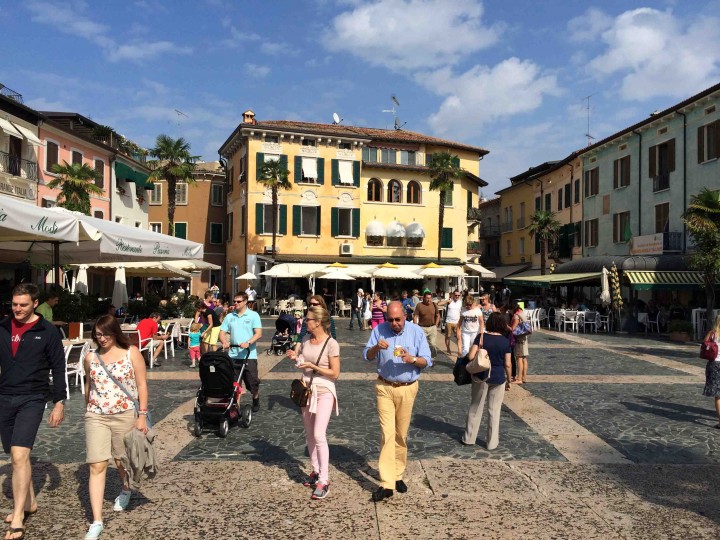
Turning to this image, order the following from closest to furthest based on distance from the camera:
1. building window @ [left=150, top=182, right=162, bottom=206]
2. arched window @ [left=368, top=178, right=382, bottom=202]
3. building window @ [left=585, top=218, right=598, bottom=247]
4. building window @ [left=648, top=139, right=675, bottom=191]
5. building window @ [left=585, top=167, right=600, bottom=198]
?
building window @ [left=648, top=139, right=675, bottom=191] → building window @ [left=585, top=167, right=600, bottom=198] → building window @ [left=585, top=218, right=598, bottom=247] → arched window @ [left=368, top=178, right=382, bottom=202] → building window @ [left=150, top=182, right=162, bottom=206]

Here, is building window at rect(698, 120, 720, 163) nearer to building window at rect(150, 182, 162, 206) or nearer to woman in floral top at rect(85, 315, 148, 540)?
woman in floral top at rect(85, 315, 148, 540)

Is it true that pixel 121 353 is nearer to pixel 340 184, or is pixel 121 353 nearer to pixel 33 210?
pixel 33 210

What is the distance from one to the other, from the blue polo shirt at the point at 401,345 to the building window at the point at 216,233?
38.0 m

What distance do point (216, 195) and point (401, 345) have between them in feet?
128

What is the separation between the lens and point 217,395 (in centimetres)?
674

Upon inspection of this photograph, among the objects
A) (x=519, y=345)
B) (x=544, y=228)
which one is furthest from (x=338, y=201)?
(x=519, y=345)

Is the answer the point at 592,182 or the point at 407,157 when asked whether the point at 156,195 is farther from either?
the point at 592,182

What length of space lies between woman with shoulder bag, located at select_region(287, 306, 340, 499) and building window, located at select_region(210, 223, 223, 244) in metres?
37.9

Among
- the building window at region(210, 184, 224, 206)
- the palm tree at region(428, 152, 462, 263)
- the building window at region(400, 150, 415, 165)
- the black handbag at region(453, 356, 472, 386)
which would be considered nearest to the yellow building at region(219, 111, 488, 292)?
the building window at region(400, 150, 415, 165)

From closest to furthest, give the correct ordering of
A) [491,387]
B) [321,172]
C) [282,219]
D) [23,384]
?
[23,384]
[491,387]
[282,219]
[321,172]

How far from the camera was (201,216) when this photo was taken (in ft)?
136

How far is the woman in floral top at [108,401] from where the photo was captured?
398 centimetres

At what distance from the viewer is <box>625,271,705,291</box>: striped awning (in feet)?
66.4

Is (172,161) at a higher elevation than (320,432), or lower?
higher
